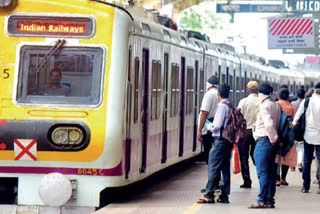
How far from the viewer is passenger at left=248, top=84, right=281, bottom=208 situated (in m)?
14.8

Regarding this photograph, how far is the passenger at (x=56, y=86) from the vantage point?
1310 centimetres

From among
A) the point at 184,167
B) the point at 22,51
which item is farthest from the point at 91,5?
the point at 184,167

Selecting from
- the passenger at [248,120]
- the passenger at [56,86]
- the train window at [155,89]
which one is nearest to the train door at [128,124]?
the passenger at [56,86]

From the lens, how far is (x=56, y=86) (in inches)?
516

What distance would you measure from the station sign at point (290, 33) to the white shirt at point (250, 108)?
70.1 ft

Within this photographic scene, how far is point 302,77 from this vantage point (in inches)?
2162

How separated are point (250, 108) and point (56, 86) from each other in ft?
17.5

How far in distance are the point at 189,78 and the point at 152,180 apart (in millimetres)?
2589

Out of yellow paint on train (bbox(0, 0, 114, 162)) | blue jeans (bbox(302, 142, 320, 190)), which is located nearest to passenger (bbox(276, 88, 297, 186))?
blue jeans (bbox(302, 142, 320, 190))

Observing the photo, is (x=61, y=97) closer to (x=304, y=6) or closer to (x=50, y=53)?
(x=50, y=53)

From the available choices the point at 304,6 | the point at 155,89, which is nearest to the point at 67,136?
the point at 155,89

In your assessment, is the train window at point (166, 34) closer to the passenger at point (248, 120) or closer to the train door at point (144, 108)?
the passenger at point (248, 120)

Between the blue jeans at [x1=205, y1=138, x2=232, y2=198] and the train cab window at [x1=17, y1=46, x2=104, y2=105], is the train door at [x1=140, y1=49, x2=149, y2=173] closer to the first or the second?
the blue jeans at [x1=205, y1=138, x2=232, y2=198]

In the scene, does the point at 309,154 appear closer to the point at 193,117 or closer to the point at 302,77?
the point at 193,117
